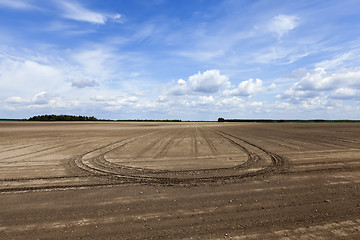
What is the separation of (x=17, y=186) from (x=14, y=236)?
3.14m

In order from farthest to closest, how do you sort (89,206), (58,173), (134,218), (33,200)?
(58,173)
(33,200)
(89,206)
(134,218)

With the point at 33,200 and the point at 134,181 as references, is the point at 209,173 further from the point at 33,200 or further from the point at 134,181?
the point at 33,200

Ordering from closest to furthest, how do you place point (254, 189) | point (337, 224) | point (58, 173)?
point (337, 224) → point (254, 189) → point (58, 173)

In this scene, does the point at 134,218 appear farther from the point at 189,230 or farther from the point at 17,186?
the point at 17,186

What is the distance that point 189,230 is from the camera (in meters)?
3.55

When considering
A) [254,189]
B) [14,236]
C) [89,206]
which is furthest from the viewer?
[254,189]

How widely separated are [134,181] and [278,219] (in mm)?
4256

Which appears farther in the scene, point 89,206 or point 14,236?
point 89,206

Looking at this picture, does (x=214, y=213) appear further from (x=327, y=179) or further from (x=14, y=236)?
(x=327, y=179)

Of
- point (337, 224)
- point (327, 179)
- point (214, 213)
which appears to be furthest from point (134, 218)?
point (327, 179)

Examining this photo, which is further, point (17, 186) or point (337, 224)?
point (17, 186)

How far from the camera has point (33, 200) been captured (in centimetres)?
489

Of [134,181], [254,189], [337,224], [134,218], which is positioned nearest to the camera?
[337,224]

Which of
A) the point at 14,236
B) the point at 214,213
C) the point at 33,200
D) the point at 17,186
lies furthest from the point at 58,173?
the point at 214,213
